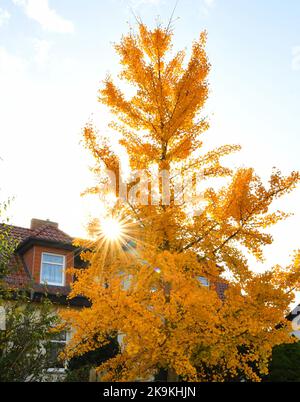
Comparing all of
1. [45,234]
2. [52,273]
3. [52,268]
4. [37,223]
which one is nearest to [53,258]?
[52,268]

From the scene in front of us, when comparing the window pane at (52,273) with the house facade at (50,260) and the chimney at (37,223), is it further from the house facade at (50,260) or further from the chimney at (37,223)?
the chimney at (37,223)

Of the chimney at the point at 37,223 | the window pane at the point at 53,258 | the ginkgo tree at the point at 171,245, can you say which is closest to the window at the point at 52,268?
the window pane at the point at 53,258

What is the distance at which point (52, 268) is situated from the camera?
64.0 feet

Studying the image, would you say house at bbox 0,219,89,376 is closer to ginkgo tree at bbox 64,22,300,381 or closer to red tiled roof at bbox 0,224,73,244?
red tiled roof at bbox 0,224,73,244

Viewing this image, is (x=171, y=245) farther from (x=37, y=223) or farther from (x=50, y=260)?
(x=37, y=223)

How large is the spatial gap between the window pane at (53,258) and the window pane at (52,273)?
0.21m

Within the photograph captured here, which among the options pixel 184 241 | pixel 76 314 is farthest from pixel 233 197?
pixel 76 314

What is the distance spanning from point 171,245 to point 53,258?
10.2m

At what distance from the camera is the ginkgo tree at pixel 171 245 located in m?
9.02

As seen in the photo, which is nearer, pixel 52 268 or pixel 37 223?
pixel 52 268

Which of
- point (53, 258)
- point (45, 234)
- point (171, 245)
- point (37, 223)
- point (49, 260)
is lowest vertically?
point (171, 245)

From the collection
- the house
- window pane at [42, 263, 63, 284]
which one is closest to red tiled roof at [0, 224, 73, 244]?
the house
